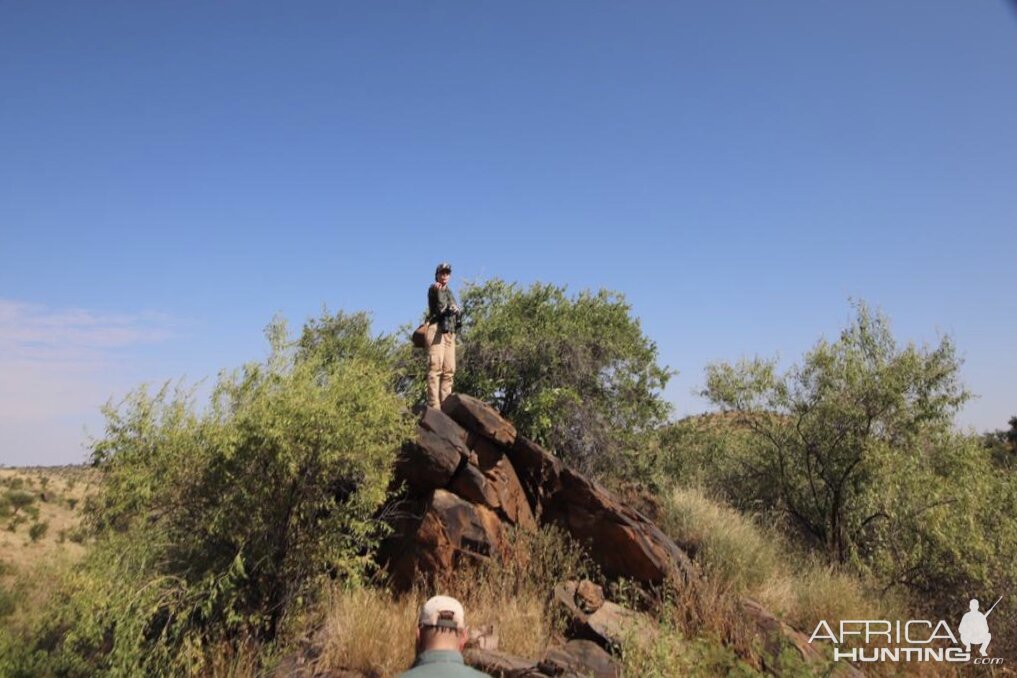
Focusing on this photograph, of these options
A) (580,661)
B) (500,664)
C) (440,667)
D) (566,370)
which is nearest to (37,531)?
(566,370)

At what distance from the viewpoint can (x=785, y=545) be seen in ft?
43.2

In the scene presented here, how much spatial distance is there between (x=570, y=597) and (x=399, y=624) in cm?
240

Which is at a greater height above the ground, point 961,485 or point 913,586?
point 961,485

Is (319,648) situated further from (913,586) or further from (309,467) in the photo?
(913,586)

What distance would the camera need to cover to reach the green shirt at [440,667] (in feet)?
9.02

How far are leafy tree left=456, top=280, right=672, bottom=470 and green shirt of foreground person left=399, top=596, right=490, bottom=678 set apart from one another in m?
11.2

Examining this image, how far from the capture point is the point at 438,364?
37.6 feet

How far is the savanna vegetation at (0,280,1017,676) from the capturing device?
738 centimetres

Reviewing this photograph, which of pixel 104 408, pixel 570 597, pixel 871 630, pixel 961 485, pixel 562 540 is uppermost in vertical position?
pixel 104 408

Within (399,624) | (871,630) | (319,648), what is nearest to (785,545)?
(871,630)

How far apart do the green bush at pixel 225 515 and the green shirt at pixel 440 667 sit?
530cm

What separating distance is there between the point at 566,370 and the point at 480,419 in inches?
260

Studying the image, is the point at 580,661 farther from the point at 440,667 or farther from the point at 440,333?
the point at 440,333

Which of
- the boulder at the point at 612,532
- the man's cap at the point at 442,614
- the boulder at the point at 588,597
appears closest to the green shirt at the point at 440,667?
the man's cap at the point at 442,614
